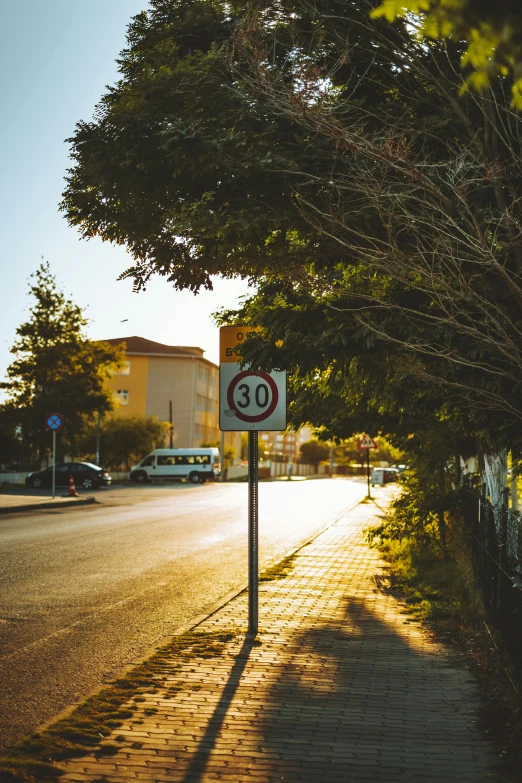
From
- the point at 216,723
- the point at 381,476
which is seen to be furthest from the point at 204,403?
the point at 216,723

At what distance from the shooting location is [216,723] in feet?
16.8

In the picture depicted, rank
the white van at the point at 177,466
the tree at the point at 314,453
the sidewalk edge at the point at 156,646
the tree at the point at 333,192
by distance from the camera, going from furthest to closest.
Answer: the tree at the point at 314,453
the white van at the point at 177,466
the tree at the point at 333,192
the sidewalk edge at the point at 156,646

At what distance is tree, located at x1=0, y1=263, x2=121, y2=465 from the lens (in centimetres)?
4841

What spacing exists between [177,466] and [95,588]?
5544 centimetres

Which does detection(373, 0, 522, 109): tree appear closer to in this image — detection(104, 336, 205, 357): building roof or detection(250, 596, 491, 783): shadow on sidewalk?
detection(250, 596, 491, 783): shadow on sidewalk

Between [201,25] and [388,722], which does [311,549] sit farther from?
[388,722]

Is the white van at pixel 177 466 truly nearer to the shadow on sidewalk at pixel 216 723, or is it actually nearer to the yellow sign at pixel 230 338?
the yellow sign at pixel 230 338

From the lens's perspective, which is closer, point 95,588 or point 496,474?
point 496,474

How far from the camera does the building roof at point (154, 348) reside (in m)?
98.6

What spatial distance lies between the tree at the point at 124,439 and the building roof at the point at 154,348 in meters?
26.9

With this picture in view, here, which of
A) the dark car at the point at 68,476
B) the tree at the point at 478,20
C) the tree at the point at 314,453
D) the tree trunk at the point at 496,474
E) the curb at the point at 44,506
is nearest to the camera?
the tree at the point at 478,20

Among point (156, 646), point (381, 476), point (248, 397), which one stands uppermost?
point (248, 397)

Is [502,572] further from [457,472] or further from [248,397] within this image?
[457,472]

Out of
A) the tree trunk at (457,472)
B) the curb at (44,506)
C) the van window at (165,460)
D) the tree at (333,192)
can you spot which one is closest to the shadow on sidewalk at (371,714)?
the tree at (333,192)
